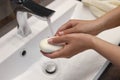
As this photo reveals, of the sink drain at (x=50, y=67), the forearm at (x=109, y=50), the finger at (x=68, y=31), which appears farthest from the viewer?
the sink drain at (x=50, y=67)

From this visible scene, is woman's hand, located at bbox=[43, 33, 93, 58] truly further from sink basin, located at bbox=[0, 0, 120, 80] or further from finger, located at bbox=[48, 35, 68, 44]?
sink basin, located at bbox=[0, 0, 120, 80]

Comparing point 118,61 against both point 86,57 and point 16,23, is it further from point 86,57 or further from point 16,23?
point 16,23

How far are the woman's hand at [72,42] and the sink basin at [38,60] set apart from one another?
0.37 feet

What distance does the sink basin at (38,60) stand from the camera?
72 centimetres

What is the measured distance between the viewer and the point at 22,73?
802 millimetres

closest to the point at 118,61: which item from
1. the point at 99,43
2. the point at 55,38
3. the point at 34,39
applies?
the point at 99,43

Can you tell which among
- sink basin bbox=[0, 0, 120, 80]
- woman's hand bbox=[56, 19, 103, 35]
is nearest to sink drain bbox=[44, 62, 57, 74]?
sink basin bbox=[0, 0, 120, 80]

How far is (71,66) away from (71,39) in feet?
0.55

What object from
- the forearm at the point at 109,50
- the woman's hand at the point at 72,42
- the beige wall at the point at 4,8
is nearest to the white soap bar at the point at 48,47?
the woman's hand at the point at 72,42

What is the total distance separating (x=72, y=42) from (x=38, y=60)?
27 centimetres

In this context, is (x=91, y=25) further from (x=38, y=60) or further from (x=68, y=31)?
(x=38, y=60)

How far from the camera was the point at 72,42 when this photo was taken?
622mm

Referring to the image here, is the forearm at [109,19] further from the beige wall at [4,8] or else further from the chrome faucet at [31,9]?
the beige wall at [4,8]

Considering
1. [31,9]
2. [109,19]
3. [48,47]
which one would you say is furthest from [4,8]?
[109,19]
